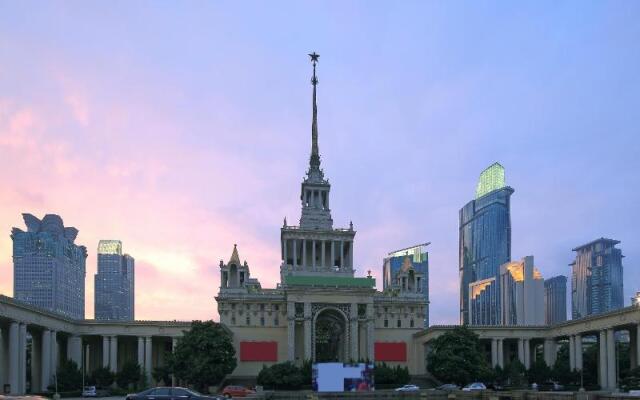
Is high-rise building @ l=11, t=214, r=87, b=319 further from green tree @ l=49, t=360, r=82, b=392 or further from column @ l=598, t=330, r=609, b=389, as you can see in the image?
column @ l=598, t=330, r=609, b=389

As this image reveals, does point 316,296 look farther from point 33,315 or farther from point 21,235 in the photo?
point 21,235

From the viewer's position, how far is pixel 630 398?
128ft

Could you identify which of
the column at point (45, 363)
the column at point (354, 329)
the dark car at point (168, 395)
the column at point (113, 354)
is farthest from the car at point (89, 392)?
the dark car at point (168, 395)

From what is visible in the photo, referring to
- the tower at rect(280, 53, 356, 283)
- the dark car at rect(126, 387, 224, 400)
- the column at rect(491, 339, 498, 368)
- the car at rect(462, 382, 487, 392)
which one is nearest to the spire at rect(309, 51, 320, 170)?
the tower at rect(280, 53, 356, 283)

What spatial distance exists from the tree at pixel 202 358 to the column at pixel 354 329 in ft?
76.2

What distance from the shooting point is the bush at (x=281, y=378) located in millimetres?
87500

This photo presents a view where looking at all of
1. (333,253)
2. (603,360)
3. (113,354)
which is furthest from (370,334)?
(113,354)

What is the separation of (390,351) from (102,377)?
4318 cm

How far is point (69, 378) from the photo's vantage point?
86250 mm

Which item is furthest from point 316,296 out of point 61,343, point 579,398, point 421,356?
point 579,398

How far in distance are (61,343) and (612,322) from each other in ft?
232

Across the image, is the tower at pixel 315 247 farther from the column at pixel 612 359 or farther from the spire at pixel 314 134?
the column at pixel 612 359

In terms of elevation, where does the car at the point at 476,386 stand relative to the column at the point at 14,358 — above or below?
below

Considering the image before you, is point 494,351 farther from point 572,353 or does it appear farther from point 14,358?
point 14,358
